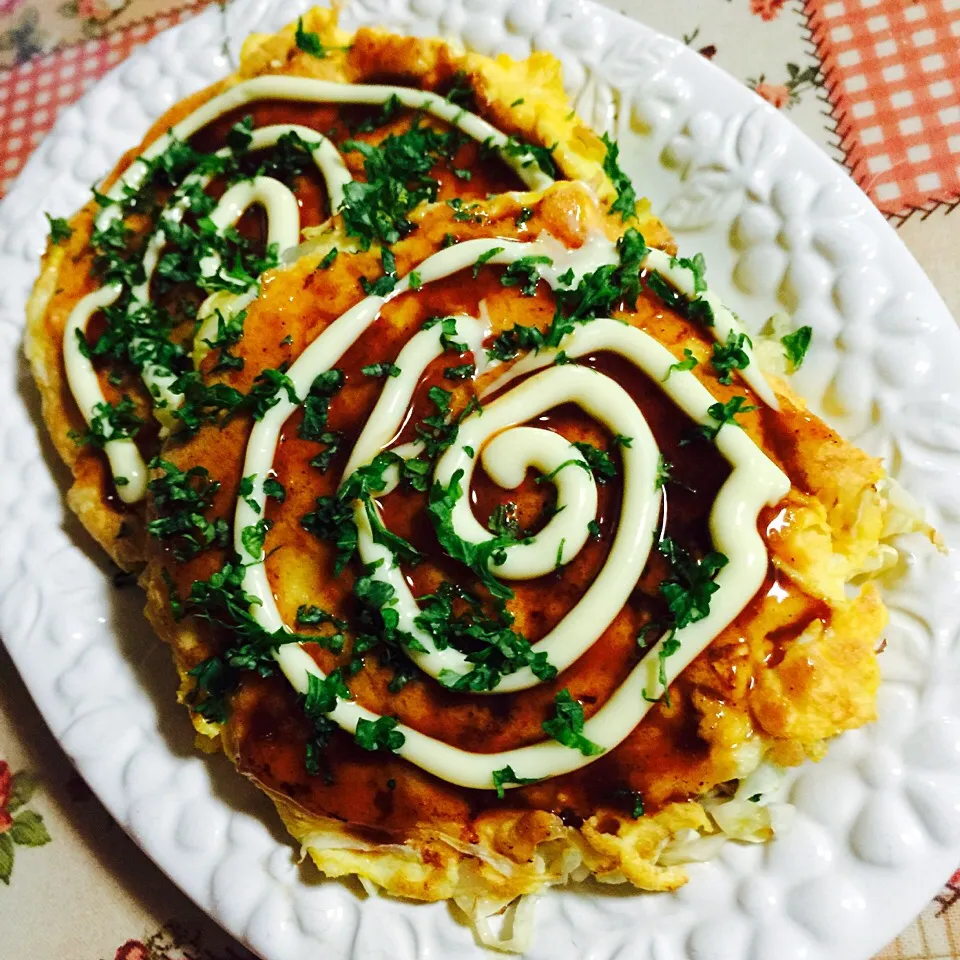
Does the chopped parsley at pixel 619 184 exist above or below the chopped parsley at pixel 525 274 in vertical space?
above

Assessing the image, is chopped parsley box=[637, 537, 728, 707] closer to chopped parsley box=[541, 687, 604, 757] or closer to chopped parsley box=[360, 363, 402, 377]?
chopped parsley box=[541, 687, 604, 757]

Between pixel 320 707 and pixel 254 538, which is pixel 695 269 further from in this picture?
pixel 320 707

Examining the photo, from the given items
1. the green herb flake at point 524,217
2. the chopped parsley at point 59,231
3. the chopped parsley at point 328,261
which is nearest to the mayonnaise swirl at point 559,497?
the green herb flake at point 524,217

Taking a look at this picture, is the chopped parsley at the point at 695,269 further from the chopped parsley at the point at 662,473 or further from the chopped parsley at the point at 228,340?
the chopped parsley at the point at 228,340

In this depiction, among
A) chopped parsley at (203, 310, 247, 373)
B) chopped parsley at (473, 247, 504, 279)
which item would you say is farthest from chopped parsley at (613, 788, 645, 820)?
chopped parsley at (203, 310, 247, 373)

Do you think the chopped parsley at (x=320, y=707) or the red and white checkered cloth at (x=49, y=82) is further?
the red and white checkered cloth at (x=49, y=82)

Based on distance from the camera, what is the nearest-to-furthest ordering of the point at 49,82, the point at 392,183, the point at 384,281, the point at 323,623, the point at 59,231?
1. the point at 323,623
2. the point at 384,281
3. the point at 392,183
4. the point at 59,231
5. the point at 49,82

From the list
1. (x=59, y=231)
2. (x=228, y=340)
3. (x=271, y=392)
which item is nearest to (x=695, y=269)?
(x=271, y=392)
